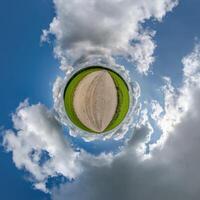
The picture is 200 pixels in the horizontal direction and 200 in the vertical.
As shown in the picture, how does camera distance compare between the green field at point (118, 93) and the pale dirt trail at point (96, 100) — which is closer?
the pale dirt trail at point (96, 100)

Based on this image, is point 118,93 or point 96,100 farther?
point 118,93

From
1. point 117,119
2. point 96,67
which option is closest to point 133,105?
point 117,119

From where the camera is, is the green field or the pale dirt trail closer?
the pale dirt trail

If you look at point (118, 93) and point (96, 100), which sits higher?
point (118, 93)

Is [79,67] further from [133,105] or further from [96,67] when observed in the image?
[133,105]
